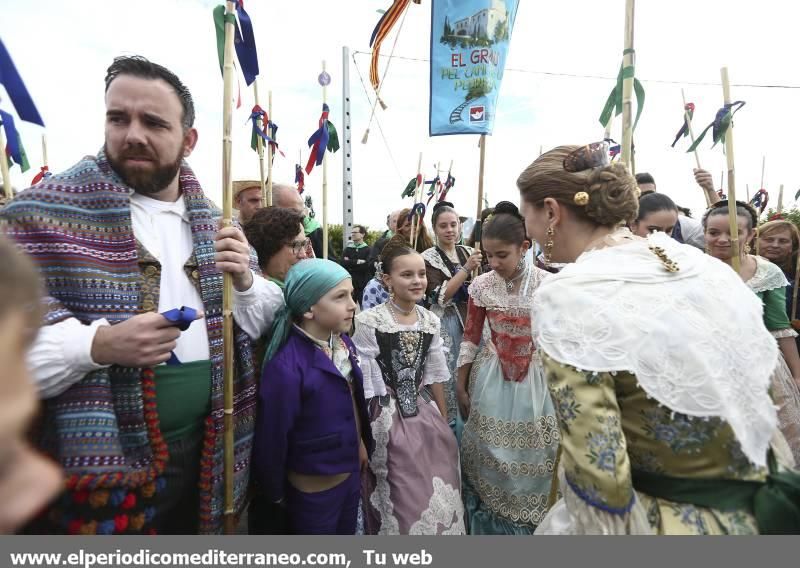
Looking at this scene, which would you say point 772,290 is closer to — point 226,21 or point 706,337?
point 706,337

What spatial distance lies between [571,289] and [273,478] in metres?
1.36

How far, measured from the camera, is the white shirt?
117 centimetres

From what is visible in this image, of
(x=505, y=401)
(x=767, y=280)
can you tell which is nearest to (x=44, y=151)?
(x=505, y=401)

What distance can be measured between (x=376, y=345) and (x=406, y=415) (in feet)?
1.45

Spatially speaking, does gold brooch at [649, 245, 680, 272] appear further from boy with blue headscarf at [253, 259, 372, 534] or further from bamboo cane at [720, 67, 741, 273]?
bamboo cane at [720, 67, 741, 273]

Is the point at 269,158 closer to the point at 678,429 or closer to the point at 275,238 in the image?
the point at 275,238

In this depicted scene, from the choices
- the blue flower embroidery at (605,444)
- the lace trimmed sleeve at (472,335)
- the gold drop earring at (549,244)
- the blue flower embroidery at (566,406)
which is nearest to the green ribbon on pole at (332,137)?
the lace trimmed sleeve at (472,335)

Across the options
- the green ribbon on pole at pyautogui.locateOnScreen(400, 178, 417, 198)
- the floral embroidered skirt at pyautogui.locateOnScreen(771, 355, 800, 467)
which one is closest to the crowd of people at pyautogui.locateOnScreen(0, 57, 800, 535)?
the floral embroidered skirt at pyautogui.locateOnScreen(771, 355, 800, 467)

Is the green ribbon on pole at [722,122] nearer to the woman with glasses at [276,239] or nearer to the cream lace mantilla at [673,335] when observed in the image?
the cream lace mantilla at [673,335]

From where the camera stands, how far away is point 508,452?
2568 mm

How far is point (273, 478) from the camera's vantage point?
1775mm

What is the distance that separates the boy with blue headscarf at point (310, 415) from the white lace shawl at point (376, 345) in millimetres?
451

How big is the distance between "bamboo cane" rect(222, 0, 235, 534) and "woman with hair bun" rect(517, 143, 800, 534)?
3.34 feet
